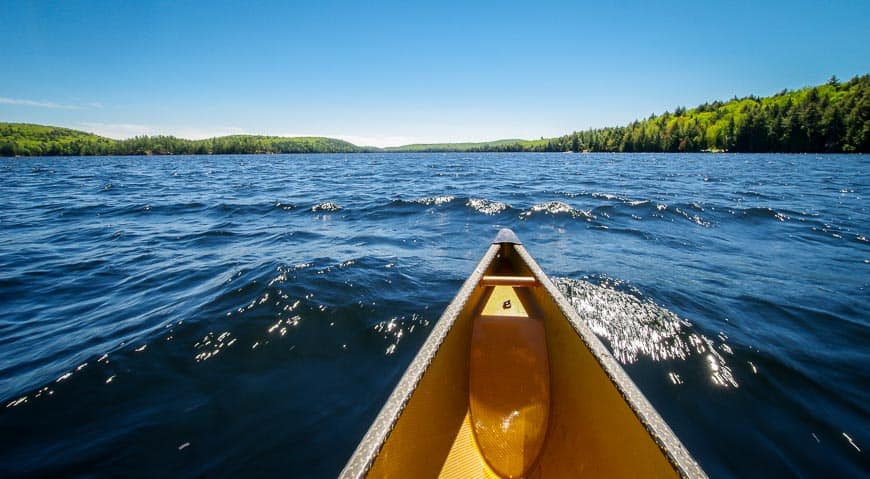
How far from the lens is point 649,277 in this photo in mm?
6605

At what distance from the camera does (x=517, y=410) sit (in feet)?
10.6

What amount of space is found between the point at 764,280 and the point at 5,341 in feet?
42.9

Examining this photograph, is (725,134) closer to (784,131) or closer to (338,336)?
(784,131)

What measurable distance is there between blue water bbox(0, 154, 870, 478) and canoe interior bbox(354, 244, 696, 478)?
1057 mm

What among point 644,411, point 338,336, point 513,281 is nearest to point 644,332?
point 513,281

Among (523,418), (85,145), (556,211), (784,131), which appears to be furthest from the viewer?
(85,145)

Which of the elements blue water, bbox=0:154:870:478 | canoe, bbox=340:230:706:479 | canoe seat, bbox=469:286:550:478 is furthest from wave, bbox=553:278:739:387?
canoe seat, bbox=469:286:550:478

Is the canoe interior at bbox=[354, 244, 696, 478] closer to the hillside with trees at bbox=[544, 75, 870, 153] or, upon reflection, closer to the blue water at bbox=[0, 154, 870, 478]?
the blue water at bbox=[0, 154, 870, 478]

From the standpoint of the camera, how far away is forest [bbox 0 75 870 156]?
68.6 m

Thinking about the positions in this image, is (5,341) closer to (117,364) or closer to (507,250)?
(117,364)

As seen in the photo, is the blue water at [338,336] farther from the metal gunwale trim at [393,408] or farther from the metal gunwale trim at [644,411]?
the metal gunwale trim at [644,411]

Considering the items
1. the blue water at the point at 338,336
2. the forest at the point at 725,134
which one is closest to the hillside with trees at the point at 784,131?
the forest at the point at 725,134

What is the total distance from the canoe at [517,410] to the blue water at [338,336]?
108 centimetres

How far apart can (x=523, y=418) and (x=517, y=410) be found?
0.09 m
